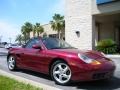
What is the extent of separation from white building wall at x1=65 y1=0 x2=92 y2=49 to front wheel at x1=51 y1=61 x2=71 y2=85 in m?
14.6

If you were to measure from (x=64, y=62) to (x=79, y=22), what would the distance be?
1542 cm

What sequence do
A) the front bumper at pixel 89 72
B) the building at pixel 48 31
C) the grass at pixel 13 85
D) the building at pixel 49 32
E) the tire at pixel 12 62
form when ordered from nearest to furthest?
the grass at pixel 13 85 → the front bumper at pixel 89 72 → the tire at pixel 12 62 → the building at pixel 49 32 → the building at pixel 48 31

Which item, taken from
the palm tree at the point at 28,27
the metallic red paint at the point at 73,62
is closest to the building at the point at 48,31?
the palm tree at the point at 28,27

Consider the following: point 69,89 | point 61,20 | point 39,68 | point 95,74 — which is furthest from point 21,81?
point 61,20

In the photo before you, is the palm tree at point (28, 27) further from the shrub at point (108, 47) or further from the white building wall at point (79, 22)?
the shrub at point (108, 47)

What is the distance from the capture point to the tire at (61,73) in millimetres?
7207

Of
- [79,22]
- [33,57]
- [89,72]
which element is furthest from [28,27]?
[89,72]

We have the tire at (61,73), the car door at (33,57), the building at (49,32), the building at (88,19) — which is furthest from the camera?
the building at (49,32)

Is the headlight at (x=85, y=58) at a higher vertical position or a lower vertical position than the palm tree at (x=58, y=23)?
lower

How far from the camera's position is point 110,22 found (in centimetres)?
2481

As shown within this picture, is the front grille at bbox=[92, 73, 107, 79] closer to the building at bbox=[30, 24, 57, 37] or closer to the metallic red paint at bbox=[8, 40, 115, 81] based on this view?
the metallic red paint at bbox=[8, 40, 115, 81]

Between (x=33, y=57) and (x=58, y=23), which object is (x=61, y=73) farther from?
(x=58, y=23)

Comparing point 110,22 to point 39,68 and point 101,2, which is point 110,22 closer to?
point 101,2

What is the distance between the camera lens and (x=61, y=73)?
7387 mm
